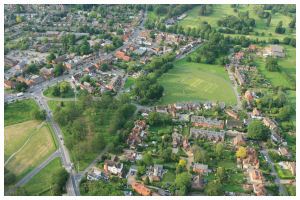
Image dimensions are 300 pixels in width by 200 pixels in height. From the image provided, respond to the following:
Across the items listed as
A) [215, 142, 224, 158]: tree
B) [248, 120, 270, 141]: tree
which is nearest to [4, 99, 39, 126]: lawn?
[215, 142, 224, 158]: tree

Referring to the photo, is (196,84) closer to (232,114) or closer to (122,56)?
(232,114)

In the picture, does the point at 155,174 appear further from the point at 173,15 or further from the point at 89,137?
the point at 173,15

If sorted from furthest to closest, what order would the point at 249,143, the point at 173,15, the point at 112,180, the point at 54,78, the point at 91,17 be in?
1. the point at 173,15
2. the point at 91,17
3. the point at 54,78
4. the point at 249,143
5. the point at 112,180

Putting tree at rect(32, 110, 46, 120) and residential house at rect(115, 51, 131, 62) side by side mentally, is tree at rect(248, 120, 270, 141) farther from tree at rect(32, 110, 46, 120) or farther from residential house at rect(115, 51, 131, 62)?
residential house at rect(115, 51, 131, 62)

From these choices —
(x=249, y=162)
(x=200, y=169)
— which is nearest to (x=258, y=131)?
(x=249, y=162)
